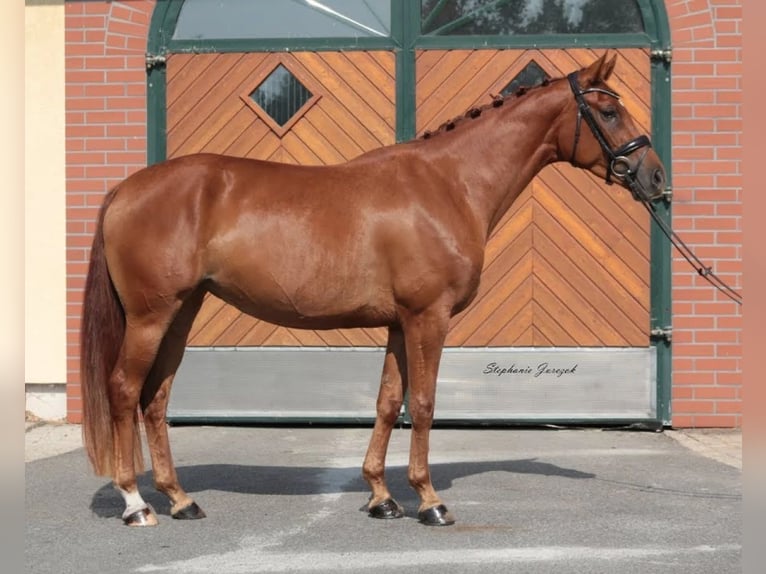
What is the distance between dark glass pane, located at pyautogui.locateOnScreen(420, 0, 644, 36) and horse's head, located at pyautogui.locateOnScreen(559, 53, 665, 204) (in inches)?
117

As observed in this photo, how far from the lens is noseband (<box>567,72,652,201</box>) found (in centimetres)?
498

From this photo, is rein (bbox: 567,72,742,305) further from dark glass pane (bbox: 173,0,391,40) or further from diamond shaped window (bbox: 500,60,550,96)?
dark glass pane (bbox: 173,0,391,40)

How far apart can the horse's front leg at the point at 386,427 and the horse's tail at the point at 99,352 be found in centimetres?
115

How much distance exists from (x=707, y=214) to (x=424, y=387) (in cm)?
384

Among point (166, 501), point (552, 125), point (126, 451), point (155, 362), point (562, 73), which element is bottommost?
point (166, 501)

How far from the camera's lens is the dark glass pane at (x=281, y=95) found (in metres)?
8.00

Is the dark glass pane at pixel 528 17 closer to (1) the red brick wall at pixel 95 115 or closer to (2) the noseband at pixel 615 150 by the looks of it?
(1) the red brick wall at pixel 95 115

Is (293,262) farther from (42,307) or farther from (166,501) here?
(42,307)

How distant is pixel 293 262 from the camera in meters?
4.86

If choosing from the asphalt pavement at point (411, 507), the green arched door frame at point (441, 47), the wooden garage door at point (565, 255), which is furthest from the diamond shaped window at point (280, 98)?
the asphalt pavement at point (411, 507)

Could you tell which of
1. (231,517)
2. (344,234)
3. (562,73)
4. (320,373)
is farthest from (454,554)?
(562,73)

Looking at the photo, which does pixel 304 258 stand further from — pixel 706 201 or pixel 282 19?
pixel 706 201

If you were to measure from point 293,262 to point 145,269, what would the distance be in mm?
697

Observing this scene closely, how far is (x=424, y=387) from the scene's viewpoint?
4902mm
